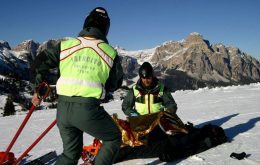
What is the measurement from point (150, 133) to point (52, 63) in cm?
339

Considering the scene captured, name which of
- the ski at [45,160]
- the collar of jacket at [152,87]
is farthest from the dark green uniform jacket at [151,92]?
the ski at [45,160]

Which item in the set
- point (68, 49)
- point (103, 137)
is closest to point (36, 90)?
point (68, 49)

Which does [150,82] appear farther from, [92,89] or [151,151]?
[92,89]

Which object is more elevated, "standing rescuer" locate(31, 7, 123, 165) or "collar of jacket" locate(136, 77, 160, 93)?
"standing rescuer" locate(31, 7, 123, 165)

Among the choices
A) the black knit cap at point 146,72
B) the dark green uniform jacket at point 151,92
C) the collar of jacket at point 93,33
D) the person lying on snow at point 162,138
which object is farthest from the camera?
the black knit cap at point 146,72

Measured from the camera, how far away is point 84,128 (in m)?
4.25

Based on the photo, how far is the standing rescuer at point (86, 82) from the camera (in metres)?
4.24

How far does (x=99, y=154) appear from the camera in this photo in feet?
14.8

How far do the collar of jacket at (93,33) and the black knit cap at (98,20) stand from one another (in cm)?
6

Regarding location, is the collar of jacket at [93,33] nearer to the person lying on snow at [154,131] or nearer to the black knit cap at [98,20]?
the black knit cap at [98,20]

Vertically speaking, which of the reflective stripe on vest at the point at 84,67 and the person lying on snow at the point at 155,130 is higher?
the reflective stripe on vest at the point at 84,67

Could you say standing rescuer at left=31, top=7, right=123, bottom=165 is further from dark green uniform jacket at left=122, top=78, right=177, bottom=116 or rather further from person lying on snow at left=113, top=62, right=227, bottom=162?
dark green uniform jacket at left=122, top=78, right=177, bottom=116

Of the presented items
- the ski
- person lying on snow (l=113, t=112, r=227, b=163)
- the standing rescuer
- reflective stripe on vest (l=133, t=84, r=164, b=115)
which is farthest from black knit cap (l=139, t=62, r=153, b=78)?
the standing rescuer

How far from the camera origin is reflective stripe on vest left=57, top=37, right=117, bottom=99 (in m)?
4.26
